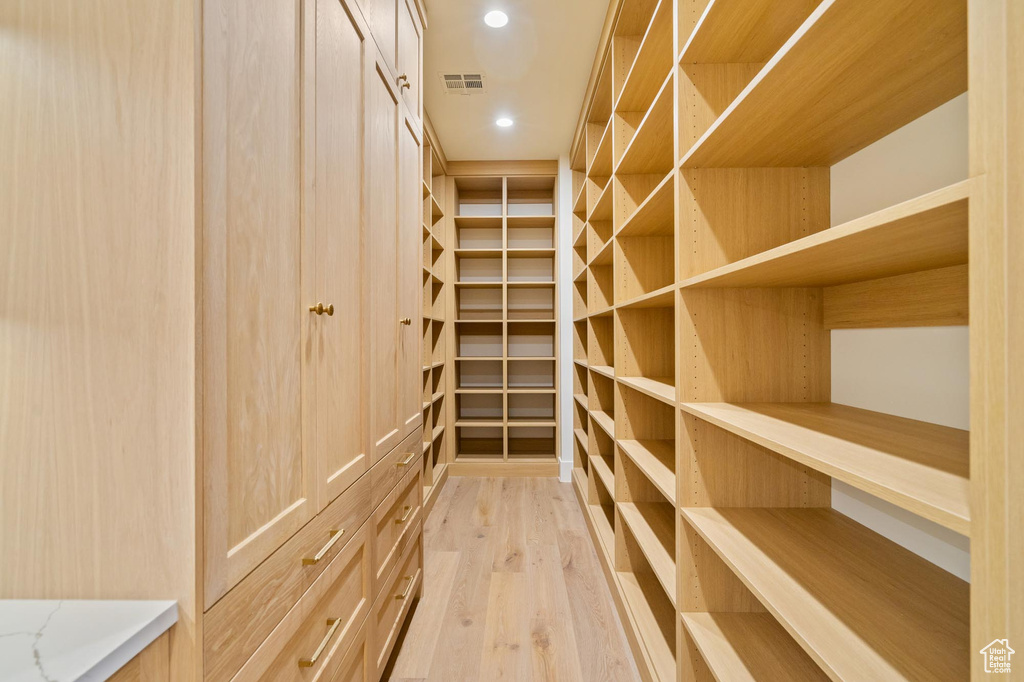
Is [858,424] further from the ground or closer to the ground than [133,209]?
closer to the ground

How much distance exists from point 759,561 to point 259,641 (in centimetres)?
99

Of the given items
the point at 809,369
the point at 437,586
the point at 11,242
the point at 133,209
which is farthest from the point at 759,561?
the point at 437,586

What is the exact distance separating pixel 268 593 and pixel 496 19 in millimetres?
2490

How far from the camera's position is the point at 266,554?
796mm

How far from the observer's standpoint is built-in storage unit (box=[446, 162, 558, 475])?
4047 mm

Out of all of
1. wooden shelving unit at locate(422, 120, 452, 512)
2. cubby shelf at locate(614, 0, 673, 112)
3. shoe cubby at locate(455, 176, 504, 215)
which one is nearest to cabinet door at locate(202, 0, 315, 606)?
cubby shelf at locate(614, 0, 673, 112)

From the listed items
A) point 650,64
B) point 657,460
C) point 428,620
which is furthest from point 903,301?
point 428,620

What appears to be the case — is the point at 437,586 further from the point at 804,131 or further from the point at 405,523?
the point at 804,131

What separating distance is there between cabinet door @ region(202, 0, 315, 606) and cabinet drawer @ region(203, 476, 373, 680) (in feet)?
0.10

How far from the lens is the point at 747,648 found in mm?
1100

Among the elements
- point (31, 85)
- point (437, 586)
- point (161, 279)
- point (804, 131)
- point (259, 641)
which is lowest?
point (437, 586)

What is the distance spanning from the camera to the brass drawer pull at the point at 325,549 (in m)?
0.93

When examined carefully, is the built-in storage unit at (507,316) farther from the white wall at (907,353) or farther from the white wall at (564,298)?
the white wall at (907,353)

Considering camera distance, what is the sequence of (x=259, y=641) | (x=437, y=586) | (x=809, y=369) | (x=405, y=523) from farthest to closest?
1. (x=437, y=586)
2. (x=405, y=523)
3. (x=809, y=369)
4. (x=259, y=641)
